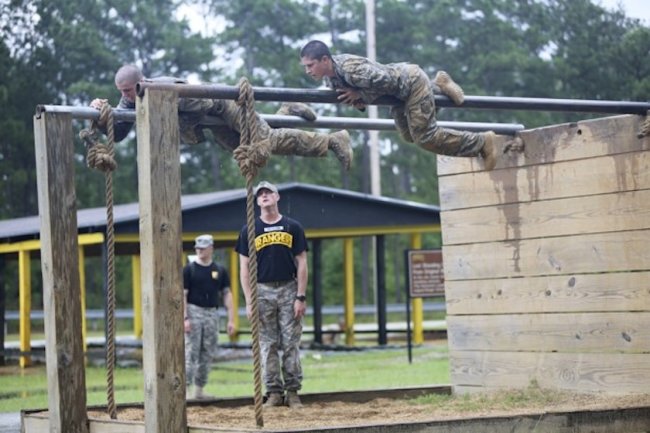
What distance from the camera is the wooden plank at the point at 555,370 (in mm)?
10406

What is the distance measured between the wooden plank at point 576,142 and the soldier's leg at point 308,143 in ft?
4.14

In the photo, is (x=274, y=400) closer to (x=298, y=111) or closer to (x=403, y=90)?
(x=298, y=111)

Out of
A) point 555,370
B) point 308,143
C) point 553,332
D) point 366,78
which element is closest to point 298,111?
point 308,143

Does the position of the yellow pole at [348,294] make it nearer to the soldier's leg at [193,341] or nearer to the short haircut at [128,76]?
the soldier's leg at [193,341]

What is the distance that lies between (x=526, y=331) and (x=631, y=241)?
54.7 inches

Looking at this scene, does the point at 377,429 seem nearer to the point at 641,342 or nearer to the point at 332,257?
the point at 641,342

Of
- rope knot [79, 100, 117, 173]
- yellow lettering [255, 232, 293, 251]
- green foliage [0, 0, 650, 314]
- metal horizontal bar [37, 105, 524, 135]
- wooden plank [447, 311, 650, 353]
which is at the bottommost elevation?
wooden plank [447, 311, 650, 353]

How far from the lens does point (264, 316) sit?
39.4 ft

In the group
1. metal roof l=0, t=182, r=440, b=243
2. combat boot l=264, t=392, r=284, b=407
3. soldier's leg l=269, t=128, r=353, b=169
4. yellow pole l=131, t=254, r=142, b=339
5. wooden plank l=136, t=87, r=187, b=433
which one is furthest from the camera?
yellow pole l=131, t=254, r=142, b=339

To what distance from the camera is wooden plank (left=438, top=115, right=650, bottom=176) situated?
10453 millimetres

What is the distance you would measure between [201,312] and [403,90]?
6704 millimetres

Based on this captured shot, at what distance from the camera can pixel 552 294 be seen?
11125 millimetres

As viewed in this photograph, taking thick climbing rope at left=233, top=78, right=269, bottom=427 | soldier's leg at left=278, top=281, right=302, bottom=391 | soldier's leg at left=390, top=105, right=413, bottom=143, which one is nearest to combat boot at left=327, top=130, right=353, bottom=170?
soldier's leg at left=390, top=105, right=413, bottom=143

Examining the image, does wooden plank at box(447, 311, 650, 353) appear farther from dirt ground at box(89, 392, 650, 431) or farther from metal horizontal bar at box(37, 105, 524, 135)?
metal horizontal bar at box(37, 105, 524, 135)
